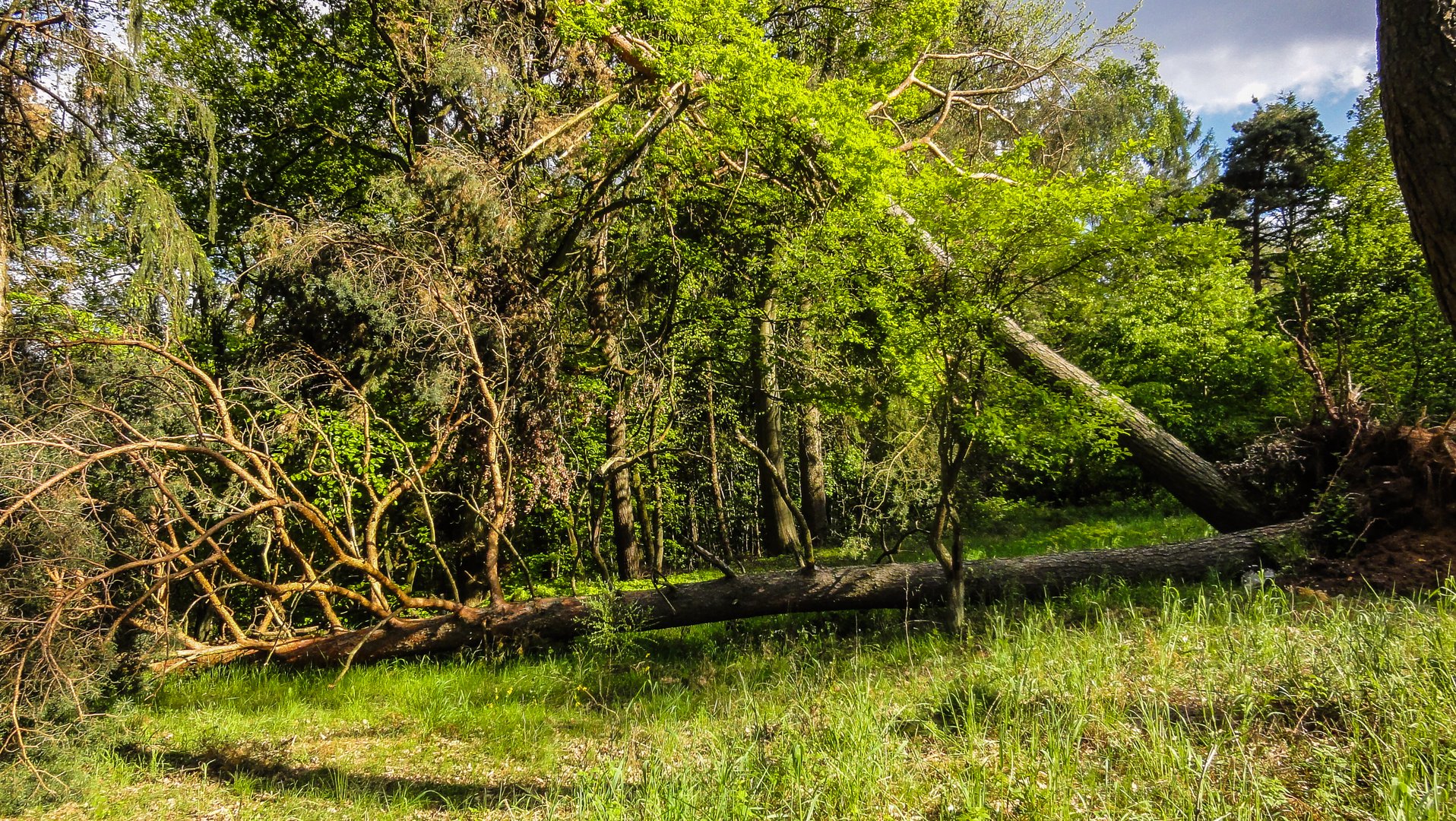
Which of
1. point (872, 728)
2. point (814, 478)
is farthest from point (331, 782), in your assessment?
point (814, 478)

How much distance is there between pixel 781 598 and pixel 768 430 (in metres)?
4.34

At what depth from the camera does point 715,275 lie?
823 centimetres

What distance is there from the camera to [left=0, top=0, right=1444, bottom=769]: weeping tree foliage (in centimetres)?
469

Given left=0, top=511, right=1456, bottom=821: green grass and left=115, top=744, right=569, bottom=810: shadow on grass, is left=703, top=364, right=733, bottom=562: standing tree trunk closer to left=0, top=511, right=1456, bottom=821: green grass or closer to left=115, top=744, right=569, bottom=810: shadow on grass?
left=0, top=511, right=1456, bottom=821: green grass

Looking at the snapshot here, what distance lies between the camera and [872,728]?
9.53 feet

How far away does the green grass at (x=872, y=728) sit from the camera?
241cm

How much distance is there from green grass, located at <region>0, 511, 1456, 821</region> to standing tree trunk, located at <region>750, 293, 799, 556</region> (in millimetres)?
3505

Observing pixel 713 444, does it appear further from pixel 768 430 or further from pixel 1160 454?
pixel 1160 454

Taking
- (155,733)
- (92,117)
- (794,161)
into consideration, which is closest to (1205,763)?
(155,733)

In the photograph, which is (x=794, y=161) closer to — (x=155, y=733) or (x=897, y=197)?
(x=897, y=197)

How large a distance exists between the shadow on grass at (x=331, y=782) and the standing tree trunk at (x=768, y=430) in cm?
473

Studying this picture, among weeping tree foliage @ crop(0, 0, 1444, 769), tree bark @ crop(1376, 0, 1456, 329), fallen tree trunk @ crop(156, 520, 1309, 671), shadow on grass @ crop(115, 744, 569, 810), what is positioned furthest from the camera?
fallen tree trunk @ crop(156, 520, 1309, 671)

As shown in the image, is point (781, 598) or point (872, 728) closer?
point (872, 728)

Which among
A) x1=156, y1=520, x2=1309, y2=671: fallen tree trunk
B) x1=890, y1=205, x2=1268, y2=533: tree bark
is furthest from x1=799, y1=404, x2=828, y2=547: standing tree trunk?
x1=156, y1=520, x2=1309, y2=671: fallen tree trunk
